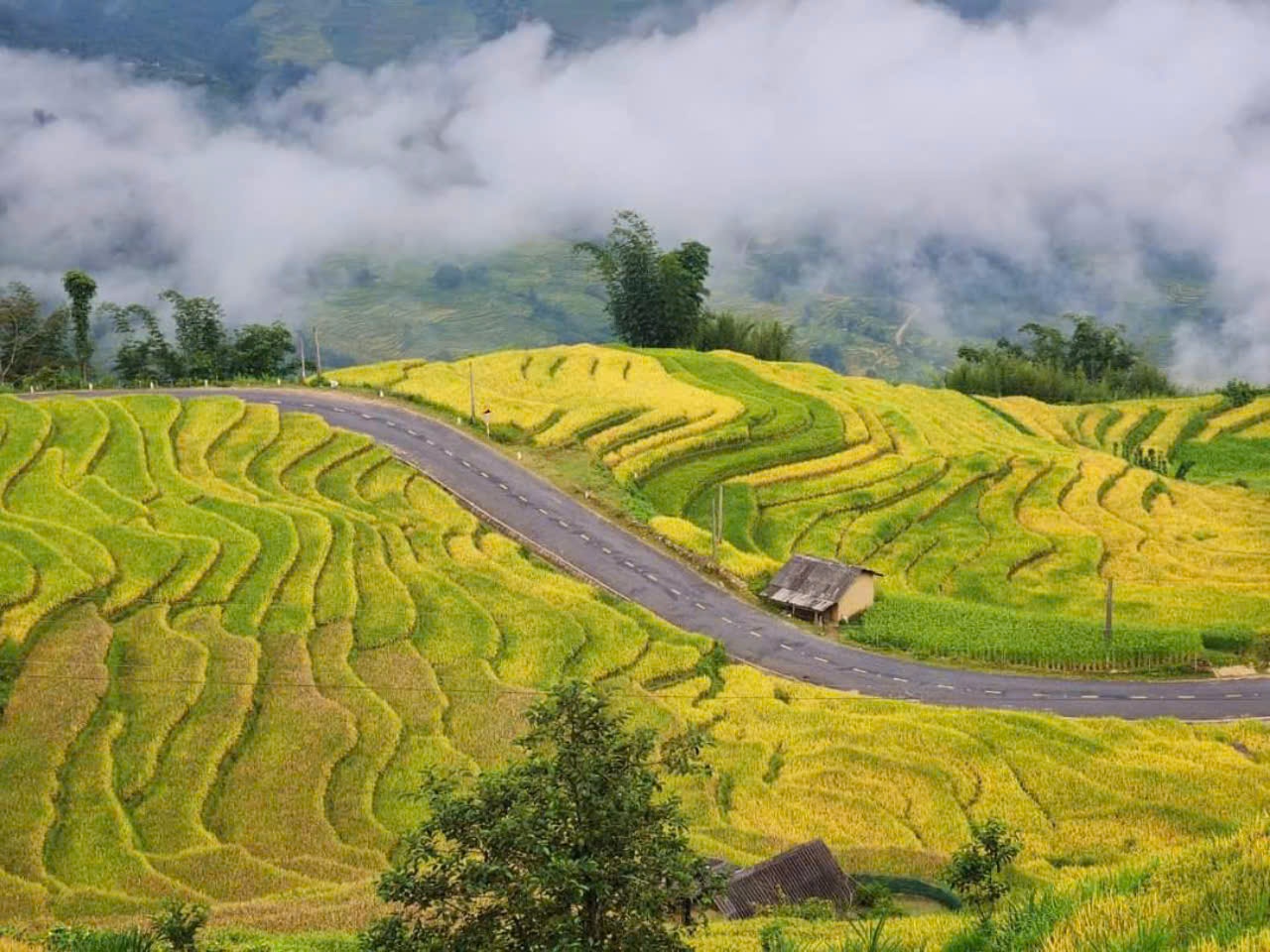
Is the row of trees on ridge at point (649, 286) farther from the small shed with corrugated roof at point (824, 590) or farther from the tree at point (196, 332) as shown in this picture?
the small shed with corrugated roof at point (824, 590)

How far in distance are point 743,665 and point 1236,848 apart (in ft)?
108

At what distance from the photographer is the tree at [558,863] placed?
1381cm

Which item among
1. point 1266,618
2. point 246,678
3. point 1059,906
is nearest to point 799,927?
point 1059,906

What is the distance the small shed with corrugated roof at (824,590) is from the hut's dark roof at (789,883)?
2357 centimetres

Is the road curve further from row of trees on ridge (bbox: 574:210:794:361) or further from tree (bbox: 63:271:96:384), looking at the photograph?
row of trees on ridge (bbox: 574:210:794:361)

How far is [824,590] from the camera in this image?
49844mm

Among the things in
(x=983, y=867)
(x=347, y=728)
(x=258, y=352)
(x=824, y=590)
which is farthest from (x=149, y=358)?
(x=983, y=867)

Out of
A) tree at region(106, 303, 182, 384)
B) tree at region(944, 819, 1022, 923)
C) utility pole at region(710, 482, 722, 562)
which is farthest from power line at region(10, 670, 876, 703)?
tree at region(106, 303, 182, 384)

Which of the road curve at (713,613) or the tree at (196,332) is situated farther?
the tree at (196,332)

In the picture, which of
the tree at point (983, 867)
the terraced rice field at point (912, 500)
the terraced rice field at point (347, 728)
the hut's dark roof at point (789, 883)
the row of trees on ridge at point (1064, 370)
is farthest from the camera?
the row of trees on ridge at point (1064, 370)

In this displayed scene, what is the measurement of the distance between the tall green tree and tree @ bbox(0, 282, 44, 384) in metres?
41.0

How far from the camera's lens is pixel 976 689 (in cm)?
4438

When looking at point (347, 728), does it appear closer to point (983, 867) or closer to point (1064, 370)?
point (983, 867)

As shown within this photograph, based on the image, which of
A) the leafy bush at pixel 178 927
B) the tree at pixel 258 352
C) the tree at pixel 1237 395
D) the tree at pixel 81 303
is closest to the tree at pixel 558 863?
the leafy bush at pixel 178 927
